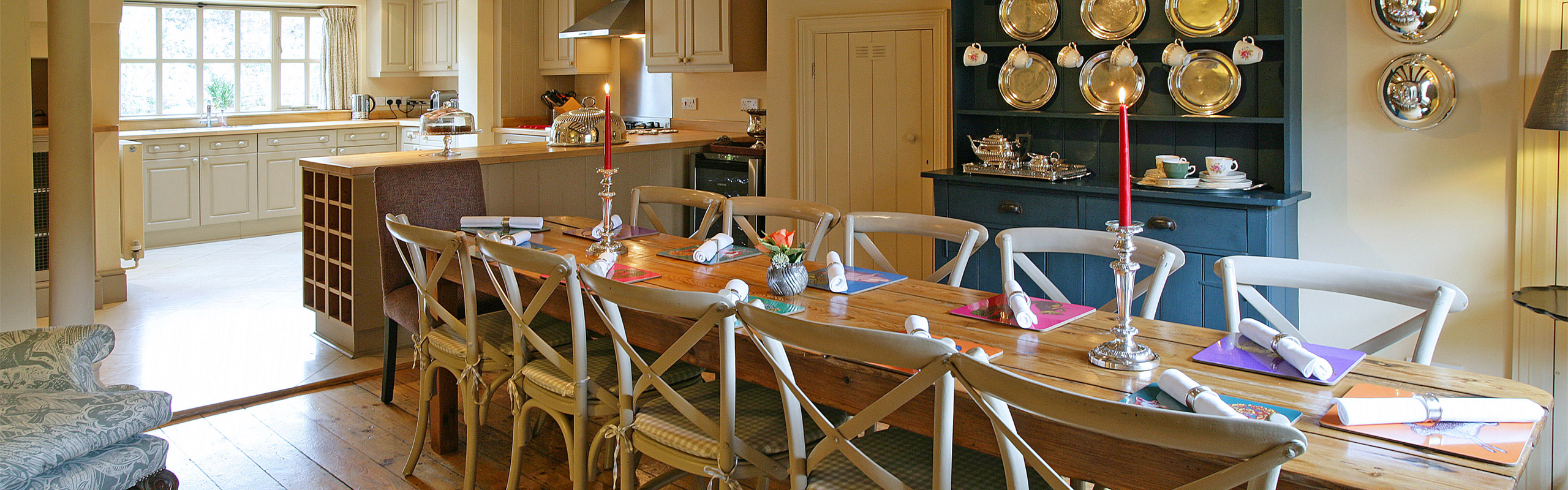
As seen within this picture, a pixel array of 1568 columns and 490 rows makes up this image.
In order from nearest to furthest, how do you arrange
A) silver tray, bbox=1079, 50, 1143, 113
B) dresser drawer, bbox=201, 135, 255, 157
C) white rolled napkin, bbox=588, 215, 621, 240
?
white rolled napkin, bbox=588, 215, 621, 240 < silver tray, bbox=1079, 50, 1143, 113 < dresser drawer, bbox=201, 135, 255, 157

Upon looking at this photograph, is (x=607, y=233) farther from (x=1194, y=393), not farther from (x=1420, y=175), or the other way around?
(x=1420, y=175)

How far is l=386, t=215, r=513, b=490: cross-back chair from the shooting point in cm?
269

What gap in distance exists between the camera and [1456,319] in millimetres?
3367

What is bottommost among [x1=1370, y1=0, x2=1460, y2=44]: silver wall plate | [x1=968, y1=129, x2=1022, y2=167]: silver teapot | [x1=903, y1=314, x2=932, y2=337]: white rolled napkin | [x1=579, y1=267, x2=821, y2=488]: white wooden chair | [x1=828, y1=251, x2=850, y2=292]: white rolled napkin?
[x1=579, y1=267, x2=821, y2=488]: white wooden chair

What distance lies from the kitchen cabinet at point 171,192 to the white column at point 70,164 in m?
3.83

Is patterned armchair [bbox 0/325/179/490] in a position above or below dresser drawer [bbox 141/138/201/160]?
below

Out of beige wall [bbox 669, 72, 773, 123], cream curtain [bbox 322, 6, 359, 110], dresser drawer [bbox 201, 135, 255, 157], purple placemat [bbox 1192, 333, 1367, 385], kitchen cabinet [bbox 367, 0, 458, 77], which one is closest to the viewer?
purple placemat [bbox 1192, 333, 1367, 385]

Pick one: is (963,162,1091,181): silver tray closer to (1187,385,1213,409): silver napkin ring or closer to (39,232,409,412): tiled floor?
(1187,385,1213,409): silver napkin ring

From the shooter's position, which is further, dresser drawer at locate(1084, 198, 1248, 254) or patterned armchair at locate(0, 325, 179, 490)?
dresser drawer at locate(1084, 198, 1248, 254)

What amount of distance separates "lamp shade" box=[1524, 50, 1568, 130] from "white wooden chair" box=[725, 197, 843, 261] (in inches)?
77.4

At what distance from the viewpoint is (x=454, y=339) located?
9.66 ft

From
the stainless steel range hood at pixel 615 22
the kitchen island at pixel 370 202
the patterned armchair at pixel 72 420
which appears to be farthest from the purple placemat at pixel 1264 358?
the stainless steel range hood at pixel 615 22

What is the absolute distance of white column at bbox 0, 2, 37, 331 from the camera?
329cm

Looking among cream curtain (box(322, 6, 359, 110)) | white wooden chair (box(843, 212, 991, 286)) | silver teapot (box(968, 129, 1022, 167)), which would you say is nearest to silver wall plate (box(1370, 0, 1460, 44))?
silver teapot (box(968, 129, 1022, 167))
